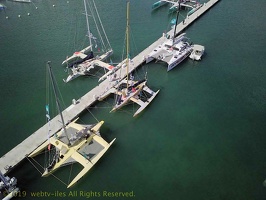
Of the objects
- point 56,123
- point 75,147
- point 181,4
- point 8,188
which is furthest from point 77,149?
point 181,4

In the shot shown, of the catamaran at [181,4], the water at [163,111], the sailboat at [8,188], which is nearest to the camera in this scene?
the sailboat at [8,188]

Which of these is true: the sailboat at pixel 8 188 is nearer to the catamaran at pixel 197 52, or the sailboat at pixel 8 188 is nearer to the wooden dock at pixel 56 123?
the wooden dock at pixel 56 123

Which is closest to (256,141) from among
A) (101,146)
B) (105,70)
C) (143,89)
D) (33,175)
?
(143,89)

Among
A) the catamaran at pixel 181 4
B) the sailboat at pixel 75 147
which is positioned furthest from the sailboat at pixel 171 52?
the sailboat at pixel 75 147

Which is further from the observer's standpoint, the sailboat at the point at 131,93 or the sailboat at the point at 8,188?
the sailboat at the point at 131,93

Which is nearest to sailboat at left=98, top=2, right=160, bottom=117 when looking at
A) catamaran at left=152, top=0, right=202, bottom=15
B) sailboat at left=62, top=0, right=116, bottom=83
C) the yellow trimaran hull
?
sailboat at left=62, top=0, right=116, bottom=83

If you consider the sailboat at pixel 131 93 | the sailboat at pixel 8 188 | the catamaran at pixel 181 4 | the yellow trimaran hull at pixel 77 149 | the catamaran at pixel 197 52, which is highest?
the catamaran at pixel 181 4

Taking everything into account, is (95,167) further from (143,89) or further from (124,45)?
(124,45)

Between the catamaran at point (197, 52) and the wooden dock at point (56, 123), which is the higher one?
the catamaran at point (197, 52)
